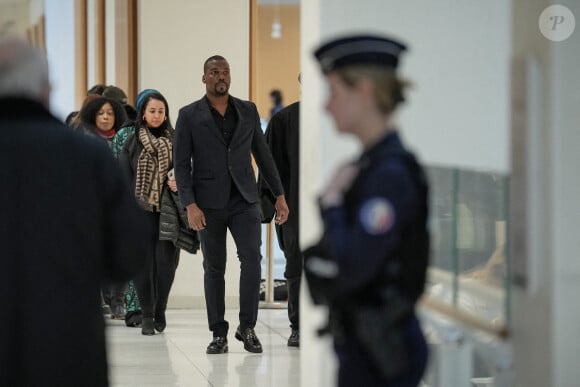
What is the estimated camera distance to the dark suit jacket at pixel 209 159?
26.1ft

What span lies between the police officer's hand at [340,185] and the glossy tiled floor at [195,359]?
11.1ft

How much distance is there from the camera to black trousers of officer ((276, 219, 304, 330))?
28.3ft

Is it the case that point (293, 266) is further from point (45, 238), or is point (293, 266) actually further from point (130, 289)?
point (45, 238)

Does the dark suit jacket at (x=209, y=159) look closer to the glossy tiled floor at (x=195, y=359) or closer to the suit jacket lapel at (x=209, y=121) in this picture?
the suit jacket lapel at (x=209, y=121)

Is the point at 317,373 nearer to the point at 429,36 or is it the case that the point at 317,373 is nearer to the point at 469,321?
the point at 469,321

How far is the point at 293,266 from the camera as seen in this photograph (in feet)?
28.3

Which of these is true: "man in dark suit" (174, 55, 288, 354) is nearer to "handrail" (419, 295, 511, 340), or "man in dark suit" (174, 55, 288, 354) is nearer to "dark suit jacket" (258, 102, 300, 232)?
"dark suit jacket" (258, 102, 300, 232)

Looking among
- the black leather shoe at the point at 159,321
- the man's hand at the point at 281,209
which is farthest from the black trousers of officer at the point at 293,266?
the black leather shoe at the point at 159,321

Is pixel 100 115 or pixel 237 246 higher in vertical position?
pixel 100 115

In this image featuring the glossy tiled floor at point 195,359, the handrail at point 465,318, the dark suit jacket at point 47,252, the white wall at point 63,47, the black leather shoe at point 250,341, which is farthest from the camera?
the white wall at point 63,47

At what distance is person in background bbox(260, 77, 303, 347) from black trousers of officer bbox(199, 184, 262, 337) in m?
0.60

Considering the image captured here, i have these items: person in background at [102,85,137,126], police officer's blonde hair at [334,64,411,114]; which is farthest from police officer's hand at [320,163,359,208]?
person in background at [102,85,137,126]

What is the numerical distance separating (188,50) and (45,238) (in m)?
8.16

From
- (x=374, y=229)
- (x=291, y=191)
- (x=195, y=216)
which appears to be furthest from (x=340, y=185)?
(x=291, y=191)
